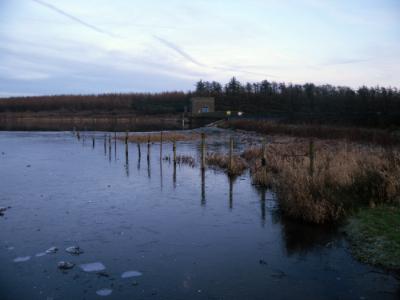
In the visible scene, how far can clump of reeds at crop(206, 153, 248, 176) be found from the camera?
2191 centimetres

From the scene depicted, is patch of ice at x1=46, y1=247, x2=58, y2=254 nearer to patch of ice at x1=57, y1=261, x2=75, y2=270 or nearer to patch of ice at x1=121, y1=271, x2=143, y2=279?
patch of ice at x1=57, y1=261, x2=75, y2=270

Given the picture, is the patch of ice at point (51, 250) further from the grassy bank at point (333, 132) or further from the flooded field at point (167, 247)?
the grassy bank at point (333, 132)

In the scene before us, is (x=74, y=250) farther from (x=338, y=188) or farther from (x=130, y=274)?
(x=338, y=188)

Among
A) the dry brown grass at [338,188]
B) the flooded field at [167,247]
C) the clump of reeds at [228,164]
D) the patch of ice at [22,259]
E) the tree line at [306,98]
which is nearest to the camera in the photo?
the flooded field at [167,247]

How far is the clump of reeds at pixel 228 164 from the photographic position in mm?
21906

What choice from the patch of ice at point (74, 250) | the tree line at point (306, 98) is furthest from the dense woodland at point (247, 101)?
the patch of ice at point (74, 250)

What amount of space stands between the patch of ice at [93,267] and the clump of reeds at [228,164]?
41.7 ft

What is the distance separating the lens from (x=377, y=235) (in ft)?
35.0

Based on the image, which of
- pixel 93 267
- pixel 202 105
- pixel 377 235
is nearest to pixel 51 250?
pixel 93 267

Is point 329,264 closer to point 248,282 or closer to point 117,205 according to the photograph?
point 248,282

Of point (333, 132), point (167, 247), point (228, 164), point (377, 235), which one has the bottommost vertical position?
point (167, 247)

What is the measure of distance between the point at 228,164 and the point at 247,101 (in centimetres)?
9154

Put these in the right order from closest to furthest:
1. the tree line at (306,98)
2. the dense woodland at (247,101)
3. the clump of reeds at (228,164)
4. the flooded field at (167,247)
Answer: the flooded field at (167,247) → the clump of reeds at (228,164) → the tree line at (306,98) → the dense woodland at (247,101)

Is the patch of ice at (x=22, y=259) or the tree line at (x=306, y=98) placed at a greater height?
the tree line at (x=306, y=98)
